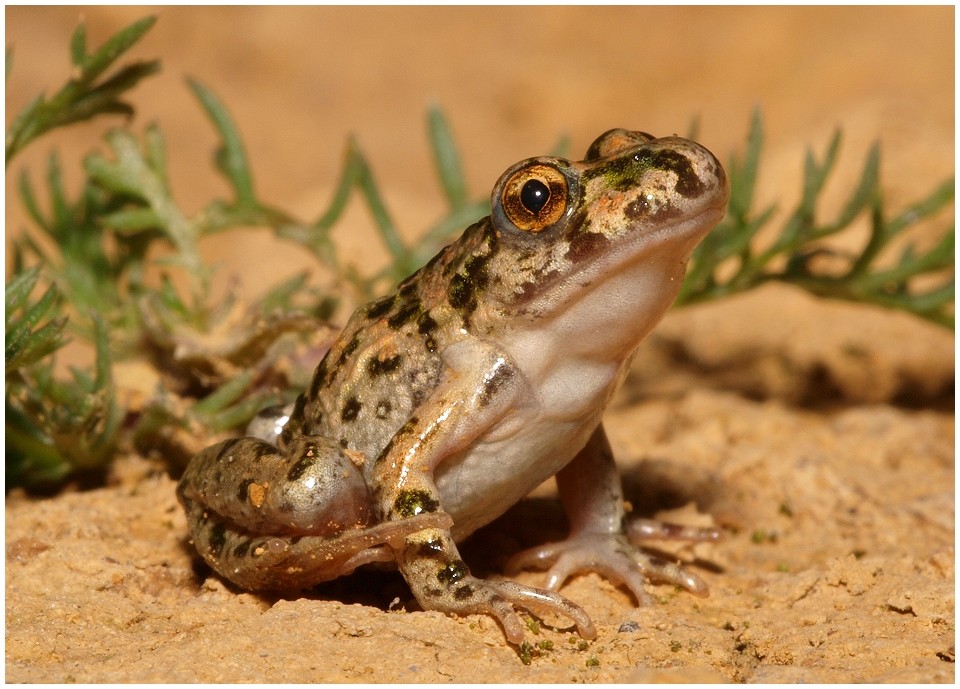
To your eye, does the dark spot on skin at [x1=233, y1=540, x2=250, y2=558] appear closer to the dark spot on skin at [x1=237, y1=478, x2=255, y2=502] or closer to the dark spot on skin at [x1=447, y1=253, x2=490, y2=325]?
the dark spot on skin at [x1=237, y1=478, x2=255, y2=502]

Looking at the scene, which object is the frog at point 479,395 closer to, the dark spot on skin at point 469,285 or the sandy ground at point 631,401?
the dark spot on skin at point 469,285

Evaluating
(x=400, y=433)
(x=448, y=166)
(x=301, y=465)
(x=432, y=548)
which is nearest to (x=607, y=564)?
(x=432, y=548)

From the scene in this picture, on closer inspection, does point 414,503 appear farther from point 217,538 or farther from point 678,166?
point 678,166

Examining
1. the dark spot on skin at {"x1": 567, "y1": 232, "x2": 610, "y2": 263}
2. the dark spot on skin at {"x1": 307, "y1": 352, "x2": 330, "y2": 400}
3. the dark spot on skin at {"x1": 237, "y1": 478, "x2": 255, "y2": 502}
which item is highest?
the dark spot on skin at {"x1": 567, "y1": 232, "x2": 610, "y2": 263}

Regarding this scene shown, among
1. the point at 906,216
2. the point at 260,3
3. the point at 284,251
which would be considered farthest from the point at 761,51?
the point at 906,216

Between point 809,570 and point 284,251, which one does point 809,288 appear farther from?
point 284,251

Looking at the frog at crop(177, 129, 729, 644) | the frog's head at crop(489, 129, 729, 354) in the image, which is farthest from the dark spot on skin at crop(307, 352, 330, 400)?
the frog's head at crop(489, 129, 729, 354)
